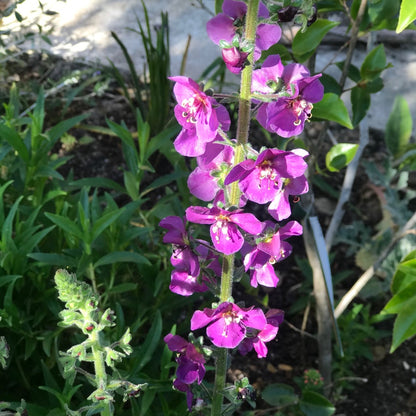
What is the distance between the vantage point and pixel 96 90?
360 centimetres

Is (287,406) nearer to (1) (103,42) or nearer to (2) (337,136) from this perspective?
(2) (337,136)

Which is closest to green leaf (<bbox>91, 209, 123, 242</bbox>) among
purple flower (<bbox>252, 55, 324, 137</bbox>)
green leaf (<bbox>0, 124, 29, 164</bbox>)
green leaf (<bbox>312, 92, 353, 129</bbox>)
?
green leaf (<bbox>0, 124, 29, 164</bbox>)

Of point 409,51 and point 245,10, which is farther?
point 409,51

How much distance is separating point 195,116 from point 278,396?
4.75ft

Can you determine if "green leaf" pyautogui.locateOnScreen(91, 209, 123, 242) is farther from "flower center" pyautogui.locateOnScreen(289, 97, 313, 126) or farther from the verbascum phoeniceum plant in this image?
"flower center" pyautogui.locateOnScreen(289, 97, 313, 126)

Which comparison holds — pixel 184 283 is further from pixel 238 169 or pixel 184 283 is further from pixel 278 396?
pixel 278 396

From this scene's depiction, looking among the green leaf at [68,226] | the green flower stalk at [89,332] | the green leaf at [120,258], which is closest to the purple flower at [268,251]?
the green flower stalk at [89,332]

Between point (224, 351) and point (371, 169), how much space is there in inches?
63.7

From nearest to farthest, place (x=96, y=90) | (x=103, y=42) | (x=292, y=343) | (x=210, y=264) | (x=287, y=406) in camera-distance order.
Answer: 1. (x=210, y=264)
2. (x=287, y=406)
3. (x=292, y=343)
4. (x=96, y=90)
5. (x=103, y=42)

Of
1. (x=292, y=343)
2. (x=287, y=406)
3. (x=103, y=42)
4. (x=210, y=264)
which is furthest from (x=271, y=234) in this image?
Result: (x=103, y=42)

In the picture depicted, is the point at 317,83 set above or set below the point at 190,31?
above

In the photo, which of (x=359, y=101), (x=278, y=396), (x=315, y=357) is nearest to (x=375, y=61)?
(x=359, y=101)

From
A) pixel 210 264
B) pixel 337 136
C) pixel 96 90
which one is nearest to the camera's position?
pixel 210 264

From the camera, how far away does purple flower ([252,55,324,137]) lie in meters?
1.45
